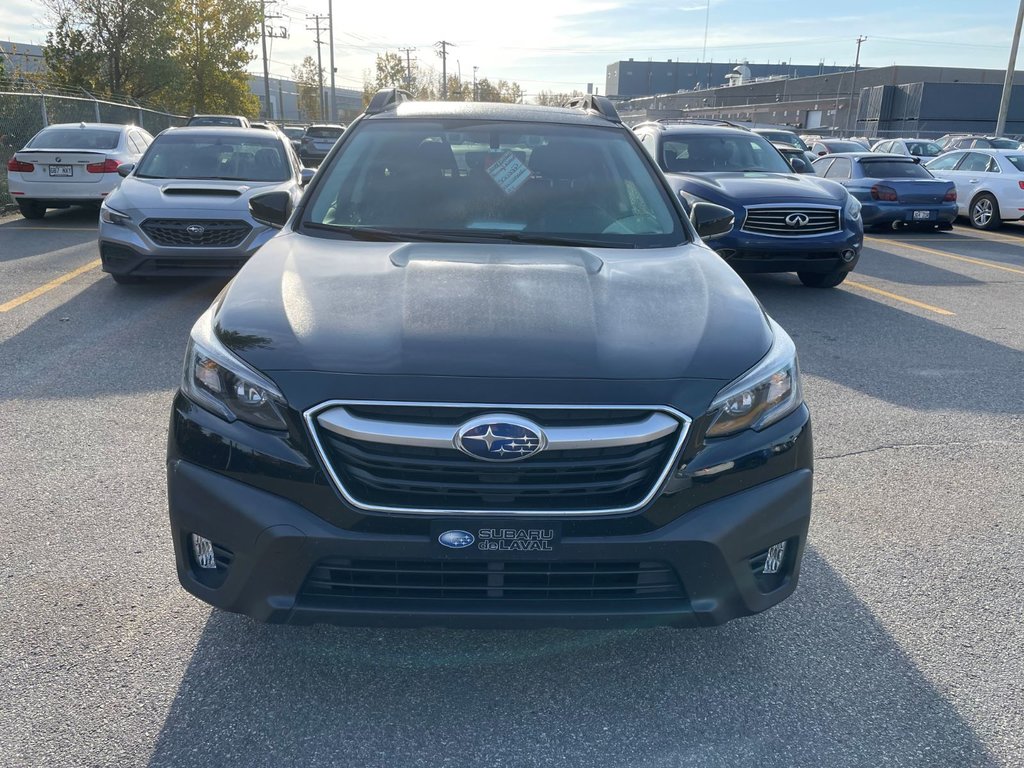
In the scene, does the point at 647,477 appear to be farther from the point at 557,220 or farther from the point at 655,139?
the point at 655,139

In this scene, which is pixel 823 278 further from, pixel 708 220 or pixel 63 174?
pixel 63 174

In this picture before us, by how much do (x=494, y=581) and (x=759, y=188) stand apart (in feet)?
26.5

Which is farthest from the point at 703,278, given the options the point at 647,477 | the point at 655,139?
the point at 655,139

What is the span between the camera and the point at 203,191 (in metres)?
8.95

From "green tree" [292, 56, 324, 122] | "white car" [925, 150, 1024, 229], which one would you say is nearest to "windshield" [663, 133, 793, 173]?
"white car" [925, 150, 1024, 229]

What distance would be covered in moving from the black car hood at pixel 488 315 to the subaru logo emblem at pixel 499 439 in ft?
0.47

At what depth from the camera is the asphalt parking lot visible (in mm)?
2568

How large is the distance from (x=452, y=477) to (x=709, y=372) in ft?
2.54

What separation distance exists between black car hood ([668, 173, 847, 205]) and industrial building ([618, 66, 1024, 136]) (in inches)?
1756

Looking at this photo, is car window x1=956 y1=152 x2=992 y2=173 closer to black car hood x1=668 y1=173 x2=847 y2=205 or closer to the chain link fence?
black car hood x1=668 y1=173 x2=847 y2=205

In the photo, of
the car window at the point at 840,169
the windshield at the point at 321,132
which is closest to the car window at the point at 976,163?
the car window at the point at 840,169

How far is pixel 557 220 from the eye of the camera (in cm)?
394

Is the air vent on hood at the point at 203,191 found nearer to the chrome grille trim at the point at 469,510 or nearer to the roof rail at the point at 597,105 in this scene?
the roof rail at the point at 597,105

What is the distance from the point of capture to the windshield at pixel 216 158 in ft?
31.9
